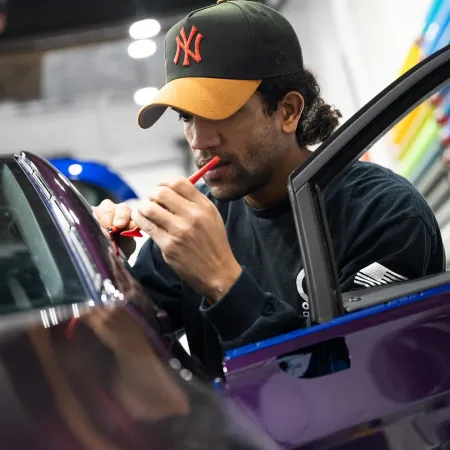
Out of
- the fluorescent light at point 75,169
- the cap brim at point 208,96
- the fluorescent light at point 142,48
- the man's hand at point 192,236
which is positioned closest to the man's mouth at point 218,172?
the cap brim at point 208,96

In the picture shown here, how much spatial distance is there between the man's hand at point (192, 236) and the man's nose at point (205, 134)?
39 centimetres

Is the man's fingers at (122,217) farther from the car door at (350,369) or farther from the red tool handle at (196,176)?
the car door at (350,369)

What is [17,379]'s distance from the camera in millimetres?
835

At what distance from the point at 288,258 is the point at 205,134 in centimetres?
35

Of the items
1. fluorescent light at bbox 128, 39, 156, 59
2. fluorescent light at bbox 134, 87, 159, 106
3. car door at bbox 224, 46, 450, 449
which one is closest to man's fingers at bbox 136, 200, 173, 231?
car door at bbox 224, 46, 450, 449

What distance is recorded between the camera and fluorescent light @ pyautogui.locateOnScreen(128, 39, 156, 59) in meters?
5.55

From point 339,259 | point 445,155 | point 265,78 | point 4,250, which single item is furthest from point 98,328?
point 445,155

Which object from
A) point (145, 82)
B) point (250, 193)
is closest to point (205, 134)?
point (250, 193)

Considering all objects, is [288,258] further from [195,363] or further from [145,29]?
[145,29]

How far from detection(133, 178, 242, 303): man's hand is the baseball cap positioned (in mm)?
377

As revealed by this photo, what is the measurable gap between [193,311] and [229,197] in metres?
0.28

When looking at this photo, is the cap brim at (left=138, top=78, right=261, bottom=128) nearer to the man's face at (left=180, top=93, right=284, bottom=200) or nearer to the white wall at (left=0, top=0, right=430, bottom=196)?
the man's face at (left=180, top=93, right=284, bottom=200)

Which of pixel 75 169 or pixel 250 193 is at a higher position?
pixel 75 169

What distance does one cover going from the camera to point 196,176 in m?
1.50
